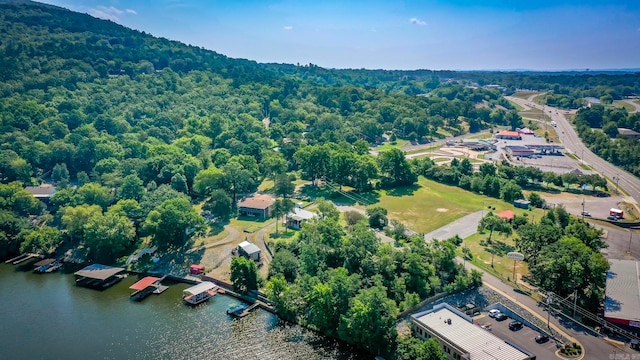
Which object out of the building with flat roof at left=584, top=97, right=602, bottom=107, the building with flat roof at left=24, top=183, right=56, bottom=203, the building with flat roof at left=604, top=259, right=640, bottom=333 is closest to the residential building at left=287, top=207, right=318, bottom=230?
the building with flat roof at left=604, top=259, right=640, bottom=333

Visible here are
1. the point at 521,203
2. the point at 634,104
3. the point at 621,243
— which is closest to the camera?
the point at 621,243

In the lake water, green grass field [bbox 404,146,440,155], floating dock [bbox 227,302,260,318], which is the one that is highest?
green grass field [bbox 404,146,440,155]

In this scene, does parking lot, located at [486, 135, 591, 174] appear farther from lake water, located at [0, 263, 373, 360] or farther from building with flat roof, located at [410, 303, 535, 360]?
lake water, located at [0, 263, 373, 360]

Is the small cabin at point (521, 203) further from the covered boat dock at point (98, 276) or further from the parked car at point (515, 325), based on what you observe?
the covered boat dock at point (98, 276)

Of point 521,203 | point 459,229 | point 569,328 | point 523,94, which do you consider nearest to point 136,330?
point 569,328

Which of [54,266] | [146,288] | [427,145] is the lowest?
[54,266]

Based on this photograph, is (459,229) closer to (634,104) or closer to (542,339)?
(542,339)

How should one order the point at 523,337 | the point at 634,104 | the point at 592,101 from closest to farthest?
the point at 523,337 → the point at 634,104 → the point at 592,101
